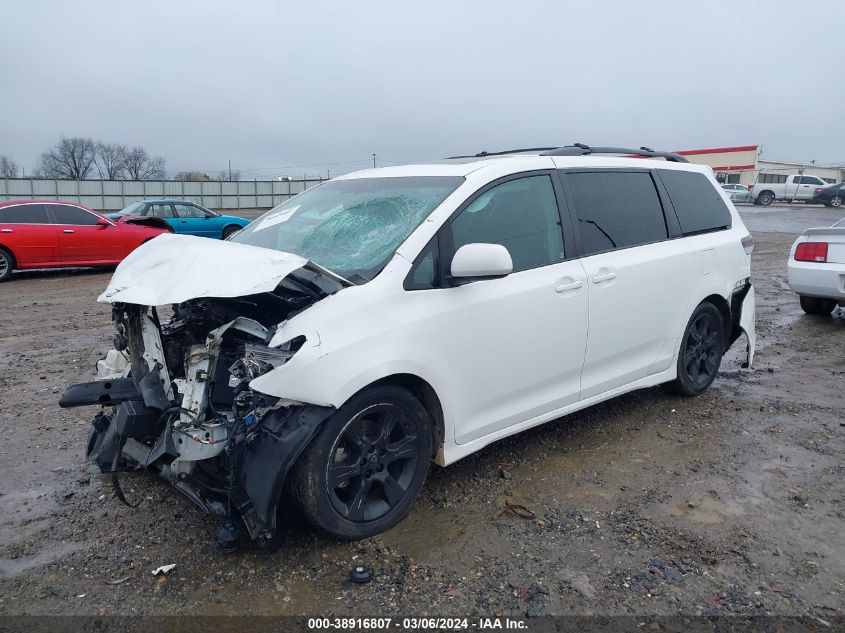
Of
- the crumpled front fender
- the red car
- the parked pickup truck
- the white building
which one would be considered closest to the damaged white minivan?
the crumpled front fender

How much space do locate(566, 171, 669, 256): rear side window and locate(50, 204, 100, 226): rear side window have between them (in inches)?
451

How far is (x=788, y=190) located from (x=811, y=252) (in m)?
38.8

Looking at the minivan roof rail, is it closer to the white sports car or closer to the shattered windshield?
the shattered windshield

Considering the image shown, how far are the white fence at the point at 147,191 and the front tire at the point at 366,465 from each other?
3794cm

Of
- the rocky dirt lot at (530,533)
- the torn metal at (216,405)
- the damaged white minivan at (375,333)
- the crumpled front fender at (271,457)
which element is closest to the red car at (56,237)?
the rocky dirt lot at (530,533)

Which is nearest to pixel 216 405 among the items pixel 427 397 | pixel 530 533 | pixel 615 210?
pixel 427 397

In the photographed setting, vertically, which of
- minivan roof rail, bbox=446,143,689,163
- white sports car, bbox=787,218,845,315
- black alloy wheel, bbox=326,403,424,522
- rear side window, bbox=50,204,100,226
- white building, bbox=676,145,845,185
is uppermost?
white building, bbox=676,145,845,185

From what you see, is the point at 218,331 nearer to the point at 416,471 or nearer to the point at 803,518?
the point at 416,471

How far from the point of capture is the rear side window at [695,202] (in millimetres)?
4883

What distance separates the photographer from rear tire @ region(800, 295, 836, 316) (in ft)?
26.9

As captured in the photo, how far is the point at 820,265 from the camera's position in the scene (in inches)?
293

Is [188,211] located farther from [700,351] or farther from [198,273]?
[198,273]

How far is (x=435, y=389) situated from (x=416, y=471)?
44 cm

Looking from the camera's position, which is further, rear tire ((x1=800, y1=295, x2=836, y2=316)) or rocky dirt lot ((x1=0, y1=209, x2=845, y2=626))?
rear tire ((x1=800, y1=295, x2=836, y2=316))
